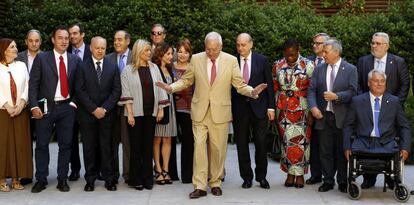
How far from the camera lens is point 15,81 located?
8.21 metres

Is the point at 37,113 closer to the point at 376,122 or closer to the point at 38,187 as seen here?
the point at 38,187

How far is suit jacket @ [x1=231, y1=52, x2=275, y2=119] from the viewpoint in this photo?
8.39m

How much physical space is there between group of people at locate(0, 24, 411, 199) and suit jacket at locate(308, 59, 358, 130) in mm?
12

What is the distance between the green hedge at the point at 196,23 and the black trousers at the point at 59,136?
176 inches

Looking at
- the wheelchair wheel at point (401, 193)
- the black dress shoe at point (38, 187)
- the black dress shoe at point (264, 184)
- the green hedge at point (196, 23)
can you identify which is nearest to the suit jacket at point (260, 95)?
the black dress shoe at point (264, 184)

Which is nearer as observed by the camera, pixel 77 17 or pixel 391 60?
pixel 391 60

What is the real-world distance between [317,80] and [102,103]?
2.57m

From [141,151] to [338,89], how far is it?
8.06 feet

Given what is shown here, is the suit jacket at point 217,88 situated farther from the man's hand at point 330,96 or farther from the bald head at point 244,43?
the man's hand at point 330,96

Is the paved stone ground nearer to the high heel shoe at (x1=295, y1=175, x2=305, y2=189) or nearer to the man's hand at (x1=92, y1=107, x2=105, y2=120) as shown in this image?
the high heel shoe at (x1=295, y1=175, x2=305, y2=189)

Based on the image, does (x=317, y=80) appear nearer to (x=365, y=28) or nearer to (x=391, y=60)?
(x=391, y=60)

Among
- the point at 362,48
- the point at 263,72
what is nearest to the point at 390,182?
the point at 263,72

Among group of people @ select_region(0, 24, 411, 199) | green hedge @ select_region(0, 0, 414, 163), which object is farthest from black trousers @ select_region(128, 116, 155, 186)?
green hedge @ select_region(0, 0, 414, 163)

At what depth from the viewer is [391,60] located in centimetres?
862
